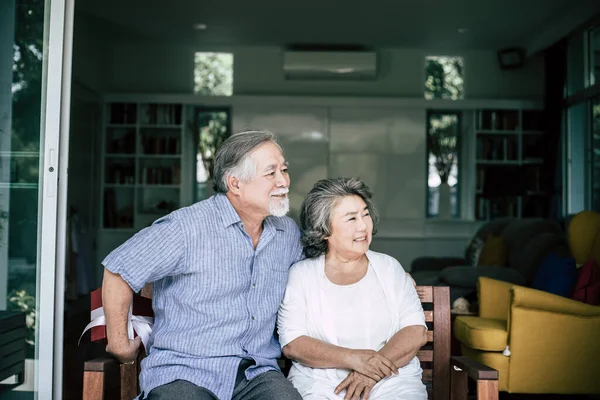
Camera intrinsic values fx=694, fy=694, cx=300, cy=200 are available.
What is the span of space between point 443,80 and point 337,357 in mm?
7185

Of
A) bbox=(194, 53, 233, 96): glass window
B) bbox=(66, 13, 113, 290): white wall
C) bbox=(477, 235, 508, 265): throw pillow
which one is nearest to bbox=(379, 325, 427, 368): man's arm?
bbox=(477, 235, 508, 265): throw pillow

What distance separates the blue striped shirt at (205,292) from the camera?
212 centimetres

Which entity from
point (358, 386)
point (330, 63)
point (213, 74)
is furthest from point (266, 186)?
point (213, 74)

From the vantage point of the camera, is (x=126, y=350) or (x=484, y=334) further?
(x=484, y=334)

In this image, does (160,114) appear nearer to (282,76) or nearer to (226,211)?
(282,76)

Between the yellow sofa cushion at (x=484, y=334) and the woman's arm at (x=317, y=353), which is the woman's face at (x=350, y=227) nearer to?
the woman's arm at (x=317, y=353)

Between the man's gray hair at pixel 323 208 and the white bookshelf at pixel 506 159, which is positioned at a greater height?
the white bookshelf at pixel 506 159

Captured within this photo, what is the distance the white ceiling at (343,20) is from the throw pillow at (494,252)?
2340 mm

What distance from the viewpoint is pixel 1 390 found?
2.71 m

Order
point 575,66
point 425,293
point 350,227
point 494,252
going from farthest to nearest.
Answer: point 575,66 → point 494,252 → point 425,293 → point 350,227

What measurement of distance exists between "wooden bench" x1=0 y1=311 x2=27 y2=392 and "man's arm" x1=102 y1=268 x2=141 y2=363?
76 cm

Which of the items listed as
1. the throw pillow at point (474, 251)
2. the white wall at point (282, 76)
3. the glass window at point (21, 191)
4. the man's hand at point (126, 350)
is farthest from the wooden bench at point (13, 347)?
the white wall at point (282, 76)

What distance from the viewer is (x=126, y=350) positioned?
217 centimetres

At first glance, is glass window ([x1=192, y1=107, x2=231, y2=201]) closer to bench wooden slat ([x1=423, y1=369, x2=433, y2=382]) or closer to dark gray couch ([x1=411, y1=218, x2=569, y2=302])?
dark gray couch ([x1=411, y1=218, x2=569, y2=302])
